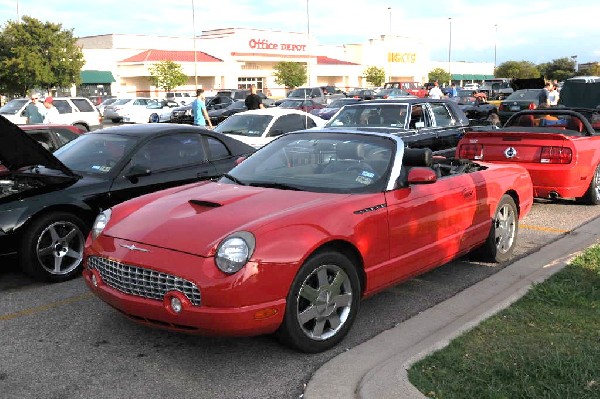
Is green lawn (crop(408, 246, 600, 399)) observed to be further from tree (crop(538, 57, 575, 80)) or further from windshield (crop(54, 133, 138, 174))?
tree (crop(538, 57, 575, 80))

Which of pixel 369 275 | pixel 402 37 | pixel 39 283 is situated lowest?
pixel 39 283

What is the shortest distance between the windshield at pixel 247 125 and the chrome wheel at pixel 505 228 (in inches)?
255

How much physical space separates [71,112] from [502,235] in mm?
18391

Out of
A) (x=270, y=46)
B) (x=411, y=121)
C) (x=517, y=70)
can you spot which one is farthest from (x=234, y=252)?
(x=517, y=70)

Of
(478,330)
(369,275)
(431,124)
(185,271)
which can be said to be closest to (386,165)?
(369,275)

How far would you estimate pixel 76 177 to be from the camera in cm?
615

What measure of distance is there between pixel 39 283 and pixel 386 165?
11.3ft

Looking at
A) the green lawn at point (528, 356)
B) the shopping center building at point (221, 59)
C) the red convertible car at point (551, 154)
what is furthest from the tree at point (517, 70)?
the green lawn at point (528, 356)

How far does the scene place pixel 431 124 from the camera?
10.5 meters

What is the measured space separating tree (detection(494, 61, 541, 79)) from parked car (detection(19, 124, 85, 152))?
95820mm

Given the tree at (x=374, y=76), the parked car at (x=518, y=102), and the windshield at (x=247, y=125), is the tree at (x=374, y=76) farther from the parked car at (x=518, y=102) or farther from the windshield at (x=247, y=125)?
the windshield at (x=247, y=125)

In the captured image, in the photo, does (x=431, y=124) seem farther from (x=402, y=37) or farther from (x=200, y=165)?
(x=402, y=37)

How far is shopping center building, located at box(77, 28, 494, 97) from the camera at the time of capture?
201ft

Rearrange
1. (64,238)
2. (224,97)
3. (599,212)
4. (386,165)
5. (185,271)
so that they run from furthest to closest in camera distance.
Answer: (224,97)
(599,212)
(64,238)
(386,165)
(185,271)
